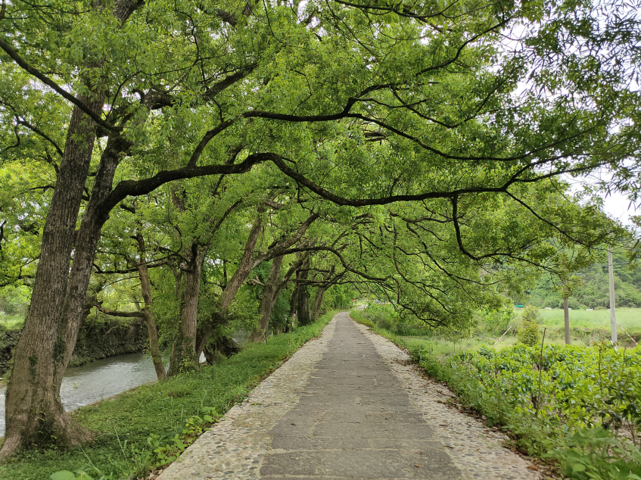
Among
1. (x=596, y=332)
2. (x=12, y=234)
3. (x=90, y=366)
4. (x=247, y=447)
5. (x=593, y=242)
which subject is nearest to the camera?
(x=247, y=447)

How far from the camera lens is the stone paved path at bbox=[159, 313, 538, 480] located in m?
3.55

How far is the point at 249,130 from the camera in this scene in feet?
23.1

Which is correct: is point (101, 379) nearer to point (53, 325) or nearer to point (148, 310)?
point (148, 310)

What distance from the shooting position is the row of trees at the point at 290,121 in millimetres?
4281

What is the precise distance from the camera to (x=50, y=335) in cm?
590

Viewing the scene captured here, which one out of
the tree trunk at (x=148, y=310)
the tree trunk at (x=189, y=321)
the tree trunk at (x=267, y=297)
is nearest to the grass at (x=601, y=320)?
the tree trunk at (x=267, y=297)

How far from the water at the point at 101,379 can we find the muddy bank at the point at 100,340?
2.46ft

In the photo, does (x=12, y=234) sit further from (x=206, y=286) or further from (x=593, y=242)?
(x=593, y=242)

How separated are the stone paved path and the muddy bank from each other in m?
17.7

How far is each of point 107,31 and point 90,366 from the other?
911 inches

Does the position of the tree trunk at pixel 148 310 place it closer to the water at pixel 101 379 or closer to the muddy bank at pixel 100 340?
the water at pixel 101 379

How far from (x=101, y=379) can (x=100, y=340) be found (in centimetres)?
894

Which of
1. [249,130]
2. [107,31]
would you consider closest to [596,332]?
[249,130]

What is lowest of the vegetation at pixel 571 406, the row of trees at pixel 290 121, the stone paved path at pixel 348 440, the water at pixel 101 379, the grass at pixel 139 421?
the water at pixel 101 379
